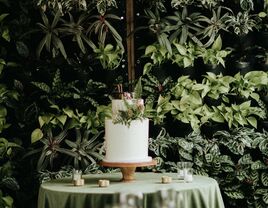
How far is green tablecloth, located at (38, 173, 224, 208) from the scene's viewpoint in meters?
3.29

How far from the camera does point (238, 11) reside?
511cm

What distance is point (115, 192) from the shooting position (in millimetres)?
3213

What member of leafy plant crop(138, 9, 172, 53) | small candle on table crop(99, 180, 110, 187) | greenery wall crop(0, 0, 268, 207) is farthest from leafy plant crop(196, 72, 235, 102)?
small candle on table crop(99, 180, 110, 187)

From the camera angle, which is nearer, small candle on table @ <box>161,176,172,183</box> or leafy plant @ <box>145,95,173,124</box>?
small candle on table @ <box>161,176,172,183</box>

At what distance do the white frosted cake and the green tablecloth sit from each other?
0.55 ft

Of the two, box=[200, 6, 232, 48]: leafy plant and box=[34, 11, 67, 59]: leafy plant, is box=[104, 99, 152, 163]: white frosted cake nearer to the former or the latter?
box=[34, 11, 67, 59]: leafy plant

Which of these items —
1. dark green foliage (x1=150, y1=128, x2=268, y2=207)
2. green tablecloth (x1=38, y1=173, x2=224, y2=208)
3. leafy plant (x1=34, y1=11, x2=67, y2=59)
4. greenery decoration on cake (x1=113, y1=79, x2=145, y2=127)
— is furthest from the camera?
dark green foliage (x1=150, y1=128, x2=268, y2=207)

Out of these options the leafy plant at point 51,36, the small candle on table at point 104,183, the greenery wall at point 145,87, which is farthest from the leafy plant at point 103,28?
the small candle on table at point 104,183

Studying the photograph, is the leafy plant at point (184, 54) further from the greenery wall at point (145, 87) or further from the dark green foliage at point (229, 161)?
the dark green foliage at point (229, 161)

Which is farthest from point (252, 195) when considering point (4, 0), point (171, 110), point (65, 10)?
point (4, 0)

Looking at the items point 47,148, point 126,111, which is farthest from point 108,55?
point 126,111

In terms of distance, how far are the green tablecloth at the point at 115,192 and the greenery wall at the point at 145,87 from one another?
3.67 feet

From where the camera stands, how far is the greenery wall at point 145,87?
15.7 feet

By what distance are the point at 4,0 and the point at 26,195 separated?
1.69m
